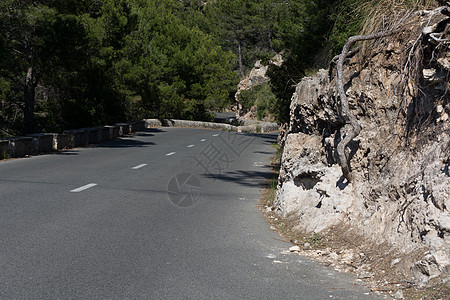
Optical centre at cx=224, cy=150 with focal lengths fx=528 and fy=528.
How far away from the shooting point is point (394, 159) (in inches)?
267

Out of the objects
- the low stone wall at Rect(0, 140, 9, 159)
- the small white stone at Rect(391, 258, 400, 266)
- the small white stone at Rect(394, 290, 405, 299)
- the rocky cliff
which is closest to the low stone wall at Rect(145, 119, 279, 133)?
the low stone wall at Rect(0, 140, 9, 159)

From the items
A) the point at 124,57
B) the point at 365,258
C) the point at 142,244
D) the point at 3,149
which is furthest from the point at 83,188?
the point at 124,57

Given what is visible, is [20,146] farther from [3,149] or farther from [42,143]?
[42,143]

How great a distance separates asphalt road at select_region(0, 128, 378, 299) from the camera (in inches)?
208

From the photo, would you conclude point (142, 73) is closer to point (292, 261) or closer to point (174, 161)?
point (174, 161)

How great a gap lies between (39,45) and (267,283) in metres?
21.6

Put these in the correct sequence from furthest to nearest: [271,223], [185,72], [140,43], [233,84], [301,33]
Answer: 1. [233,84]
2. [185,72]
3. [140,43]
4. [301,33]
5. [271,223]

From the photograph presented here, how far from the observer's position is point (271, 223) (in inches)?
364

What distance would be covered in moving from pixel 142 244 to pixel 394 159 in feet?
11.4

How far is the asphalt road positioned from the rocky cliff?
0.73 metres

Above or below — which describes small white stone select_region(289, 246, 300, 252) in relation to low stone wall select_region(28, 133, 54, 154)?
below

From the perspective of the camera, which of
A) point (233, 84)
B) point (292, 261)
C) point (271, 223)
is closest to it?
point (292, 261)

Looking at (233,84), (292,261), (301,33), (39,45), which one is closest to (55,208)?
(292,261)

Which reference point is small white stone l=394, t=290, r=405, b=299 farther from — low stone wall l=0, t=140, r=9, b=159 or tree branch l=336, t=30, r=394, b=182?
low stone wall l=0, t=140, r=9, b=159
